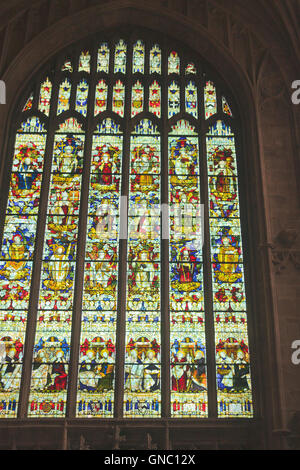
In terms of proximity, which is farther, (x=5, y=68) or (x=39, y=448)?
(x=5, y=68)

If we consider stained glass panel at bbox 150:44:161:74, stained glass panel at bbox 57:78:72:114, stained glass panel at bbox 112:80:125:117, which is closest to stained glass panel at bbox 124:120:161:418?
stained glass panel at bbox 112:80:125:117

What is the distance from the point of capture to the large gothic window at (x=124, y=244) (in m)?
10.4

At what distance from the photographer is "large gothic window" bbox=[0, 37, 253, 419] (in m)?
10.4

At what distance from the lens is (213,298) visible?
11.2m

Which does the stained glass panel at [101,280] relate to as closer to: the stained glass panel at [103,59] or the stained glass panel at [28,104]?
the stained glass panel at [103,59]

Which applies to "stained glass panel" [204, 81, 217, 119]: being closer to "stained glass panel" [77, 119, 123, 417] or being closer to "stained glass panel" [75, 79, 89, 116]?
"stained glass panel" [77, 119, 123, 417]

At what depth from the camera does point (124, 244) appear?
11609mm

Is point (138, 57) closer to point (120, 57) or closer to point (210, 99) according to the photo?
point (120, 57)

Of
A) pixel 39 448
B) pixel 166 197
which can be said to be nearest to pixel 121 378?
pixel 39 448

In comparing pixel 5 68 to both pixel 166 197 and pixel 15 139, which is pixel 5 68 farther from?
pixel 166 197

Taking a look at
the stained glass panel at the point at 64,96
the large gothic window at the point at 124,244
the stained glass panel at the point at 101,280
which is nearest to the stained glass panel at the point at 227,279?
the large gothic window at the point at 124,244

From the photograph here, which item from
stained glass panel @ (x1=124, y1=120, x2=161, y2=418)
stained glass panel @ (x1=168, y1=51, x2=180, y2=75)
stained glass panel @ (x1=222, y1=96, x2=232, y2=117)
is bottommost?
stained glass panel @ (x1=124, y1=120, x2=161, y2=418)
